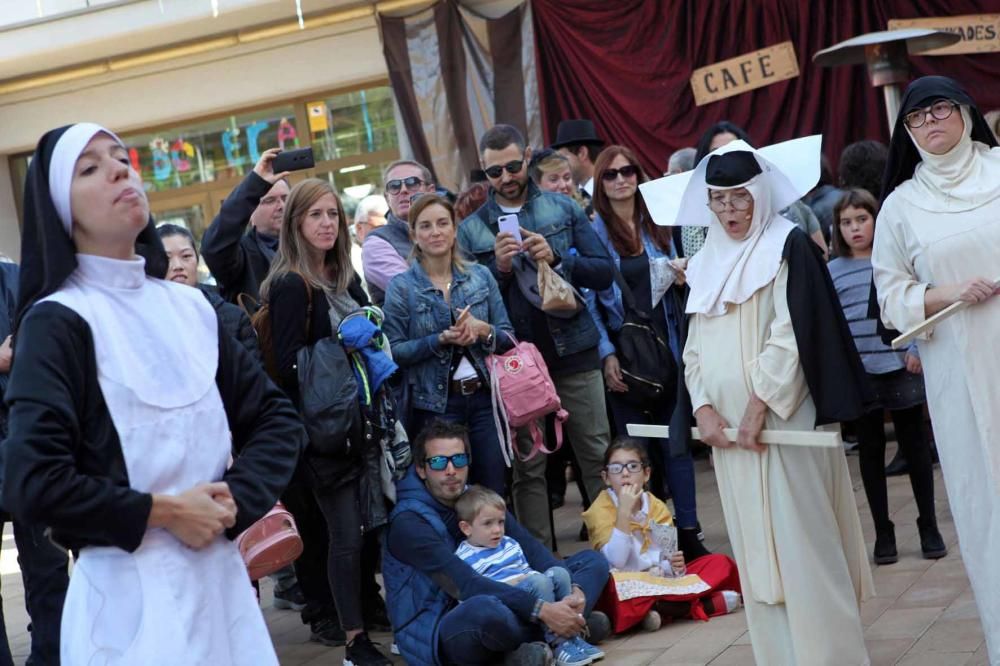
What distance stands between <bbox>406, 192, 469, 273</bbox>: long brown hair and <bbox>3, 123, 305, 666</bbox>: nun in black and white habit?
358 cm

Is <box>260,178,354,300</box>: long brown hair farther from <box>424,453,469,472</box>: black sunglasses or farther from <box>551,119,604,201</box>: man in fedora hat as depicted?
<box>551,119,604,201</box>: man in fedora hat

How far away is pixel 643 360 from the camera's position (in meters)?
7.25

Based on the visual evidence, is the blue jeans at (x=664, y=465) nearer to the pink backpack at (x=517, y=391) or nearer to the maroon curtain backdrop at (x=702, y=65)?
the pink backpack at (x=517, y=391)

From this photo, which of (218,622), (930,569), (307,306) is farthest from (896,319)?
(218,622)

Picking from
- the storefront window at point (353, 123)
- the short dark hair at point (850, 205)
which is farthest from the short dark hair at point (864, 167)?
the storefront window at point (353, 123)

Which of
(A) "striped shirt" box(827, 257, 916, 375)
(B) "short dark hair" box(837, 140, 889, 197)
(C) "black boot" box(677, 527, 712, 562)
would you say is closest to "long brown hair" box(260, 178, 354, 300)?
(C) "black boot" box(677, 527, 712, 562)

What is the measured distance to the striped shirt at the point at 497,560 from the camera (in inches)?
235

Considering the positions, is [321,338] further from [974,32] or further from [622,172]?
[974,32]

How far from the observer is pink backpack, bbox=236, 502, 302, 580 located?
464 centimetres

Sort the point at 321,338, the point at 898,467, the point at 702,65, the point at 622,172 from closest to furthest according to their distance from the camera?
the point at 321,338
the point at 622,172
the point at 898,467
the point at 702,65

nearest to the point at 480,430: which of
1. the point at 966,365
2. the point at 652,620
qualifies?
the point at 652,620

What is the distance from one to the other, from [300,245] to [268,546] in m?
1.99

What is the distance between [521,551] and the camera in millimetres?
6094

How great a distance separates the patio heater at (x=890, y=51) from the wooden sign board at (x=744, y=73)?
1.75m
